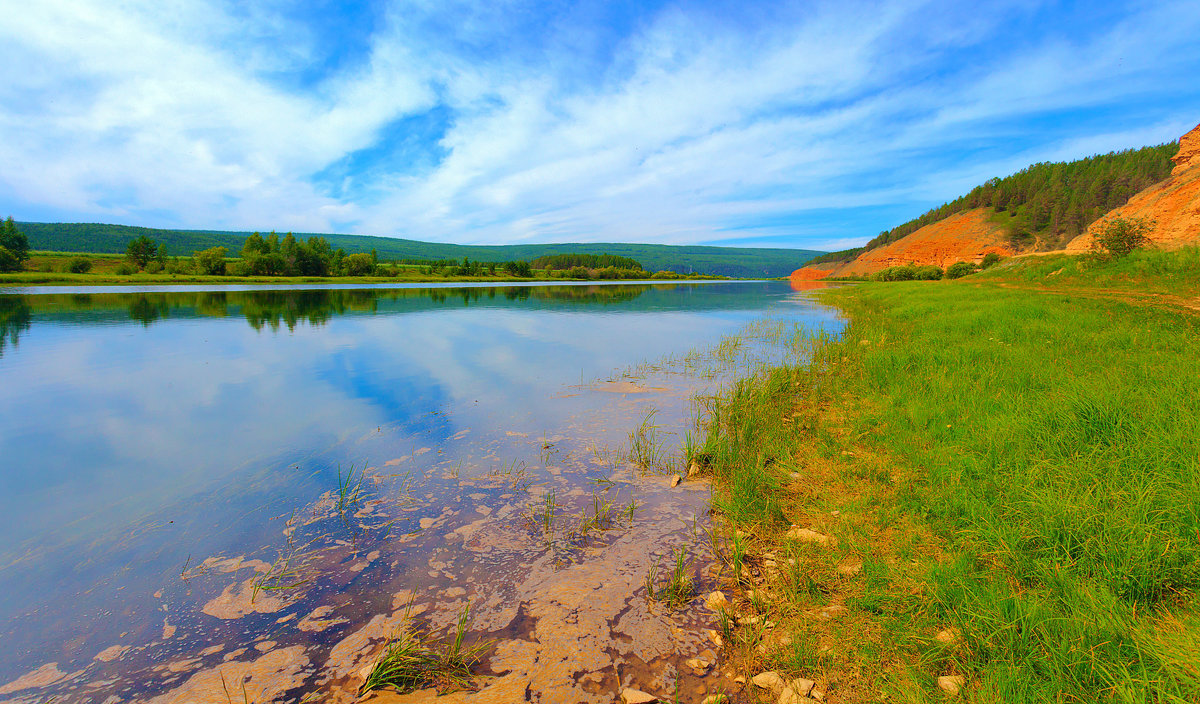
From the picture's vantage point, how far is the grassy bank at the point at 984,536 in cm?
261

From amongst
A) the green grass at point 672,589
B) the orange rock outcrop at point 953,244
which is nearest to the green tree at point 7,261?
the green grass at point 672,589

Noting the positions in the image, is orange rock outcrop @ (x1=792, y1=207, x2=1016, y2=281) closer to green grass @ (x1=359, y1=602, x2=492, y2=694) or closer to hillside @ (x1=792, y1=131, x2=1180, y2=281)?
hillside @ (x1=792, y1=131, x2=1180, y2=281)

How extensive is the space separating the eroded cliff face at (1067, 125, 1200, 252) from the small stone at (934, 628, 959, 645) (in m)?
33.2

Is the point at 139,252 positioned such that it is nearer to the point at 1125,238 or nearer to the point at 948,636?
the point at 948,636

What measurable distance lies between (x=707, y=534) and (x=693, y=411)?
15.2 feet

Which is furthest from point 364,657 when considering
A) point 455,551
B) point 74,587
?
point 74,587

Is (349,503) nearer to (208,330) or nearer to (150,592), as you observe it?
(150,592)

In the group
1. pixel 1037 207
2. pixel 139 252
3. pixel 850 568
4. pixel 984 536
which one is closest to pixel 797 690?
pixel 850 568

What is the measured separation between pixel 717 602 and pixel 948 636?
1.53m

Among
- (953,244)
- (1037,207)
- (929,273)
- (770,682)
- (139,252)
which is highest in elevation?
(1037,207)

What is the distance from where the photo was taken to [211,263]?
285 feet

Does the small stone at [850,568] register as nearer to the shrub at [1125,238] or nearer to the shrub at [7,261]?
the shrub at [1125,238]

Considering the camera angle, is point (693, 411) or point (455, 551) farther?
point (693, 411)

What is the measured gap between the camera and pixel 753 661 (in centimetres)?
317
